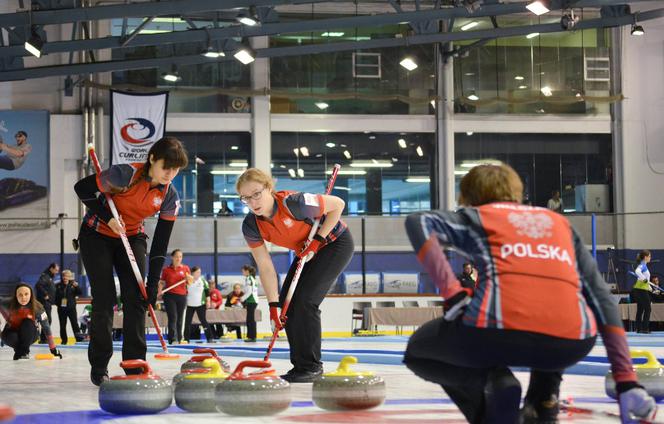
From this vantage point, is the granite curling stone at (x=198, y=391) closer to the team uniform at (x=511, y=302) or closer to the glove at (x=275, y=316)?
the team uniform at (x=511, y=302)

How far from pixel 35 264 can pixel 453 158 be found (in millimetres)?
9860

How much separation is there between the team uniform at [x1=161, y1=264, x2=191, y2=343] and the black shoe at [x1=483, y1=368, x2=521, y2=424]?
1178cm

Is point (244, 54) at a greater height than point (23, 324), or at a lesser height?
greater

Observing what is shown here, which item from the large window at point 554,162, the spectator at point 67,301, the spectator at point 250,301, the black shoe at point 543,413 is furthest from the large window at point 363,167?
the black shoe at point 543,413

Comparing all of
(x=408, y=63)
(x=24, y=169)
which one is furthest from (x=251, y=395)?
(x=24, y=169)

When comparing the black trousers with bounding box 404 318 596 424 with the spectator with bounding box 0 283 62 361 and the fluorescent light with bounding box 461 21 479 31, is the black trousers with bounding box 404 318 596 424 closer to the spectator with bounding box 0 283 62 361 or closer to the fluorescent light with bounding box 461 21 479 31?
the spectator with bounding box 0 283 62 361

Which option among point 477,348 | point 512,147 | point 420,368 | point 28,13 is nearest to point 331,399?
point 420,368

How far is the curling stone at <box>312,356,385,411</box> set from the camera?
384cm

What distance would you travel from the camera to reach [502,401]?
261 centimetres

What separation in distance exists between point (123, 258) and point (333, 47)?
597 inches

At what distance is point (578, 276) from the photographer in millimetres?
2750

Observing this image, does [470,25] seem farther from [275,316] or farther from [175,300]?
[275,316]

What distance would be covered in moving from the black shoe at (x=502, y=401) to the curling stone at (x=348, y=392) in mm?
1237

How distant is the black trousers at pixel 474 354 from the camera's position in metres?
2.62
